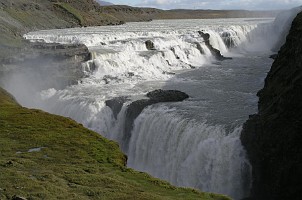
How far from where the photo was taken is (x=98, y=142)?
20.6 meters

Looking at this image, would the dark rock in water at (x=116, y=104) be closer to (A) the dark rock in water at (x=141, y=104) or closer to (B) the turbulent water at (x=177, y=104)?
(B) the turbulent water at (x=177, y=104)

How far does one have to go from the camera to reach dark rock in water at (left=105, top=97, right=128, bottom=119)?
30.4m

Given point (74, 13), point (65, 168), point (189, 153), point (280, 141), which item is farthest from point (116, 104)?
point (74, 13)

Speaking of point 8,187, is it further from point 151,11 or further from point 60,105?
point 151,11

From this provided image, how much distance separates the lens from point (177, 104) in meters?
28.9

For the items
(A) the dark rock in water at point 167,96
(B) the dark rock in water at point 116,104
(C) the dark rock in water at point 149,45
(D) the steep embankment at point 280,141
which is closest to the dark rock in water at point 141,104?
(A) the dark rock in water at point 167,96

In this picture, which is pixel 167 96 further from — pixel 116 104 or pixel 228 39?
pixel 228 39

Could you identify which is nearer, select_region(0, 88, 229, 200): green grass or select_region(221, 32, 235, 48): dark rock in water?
select_region(0, 88, 229, 200): green grass

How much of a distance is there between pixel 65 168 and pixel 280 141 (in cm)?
947

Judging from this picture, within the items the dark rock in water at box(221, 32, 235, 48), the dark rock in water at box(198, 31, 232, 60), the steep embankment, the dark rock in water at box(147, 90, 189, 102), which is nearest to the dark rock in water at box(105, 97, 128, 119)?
the dark rock in water at box(147, 90, 189, 102)

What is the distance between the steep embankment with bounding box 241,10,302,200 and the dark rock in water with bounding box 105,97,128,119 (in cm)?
1108

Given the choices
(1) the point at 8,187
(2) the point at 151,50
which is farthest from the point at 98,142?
(2) the point at 151,50

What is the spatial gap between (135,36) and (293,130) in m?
44.8

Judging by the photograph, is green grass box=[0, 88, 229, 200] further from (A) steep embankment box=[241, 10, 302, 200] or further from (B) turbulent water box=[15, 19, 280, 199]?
(B) turbulent water box=[15, 19, 280, 199]
